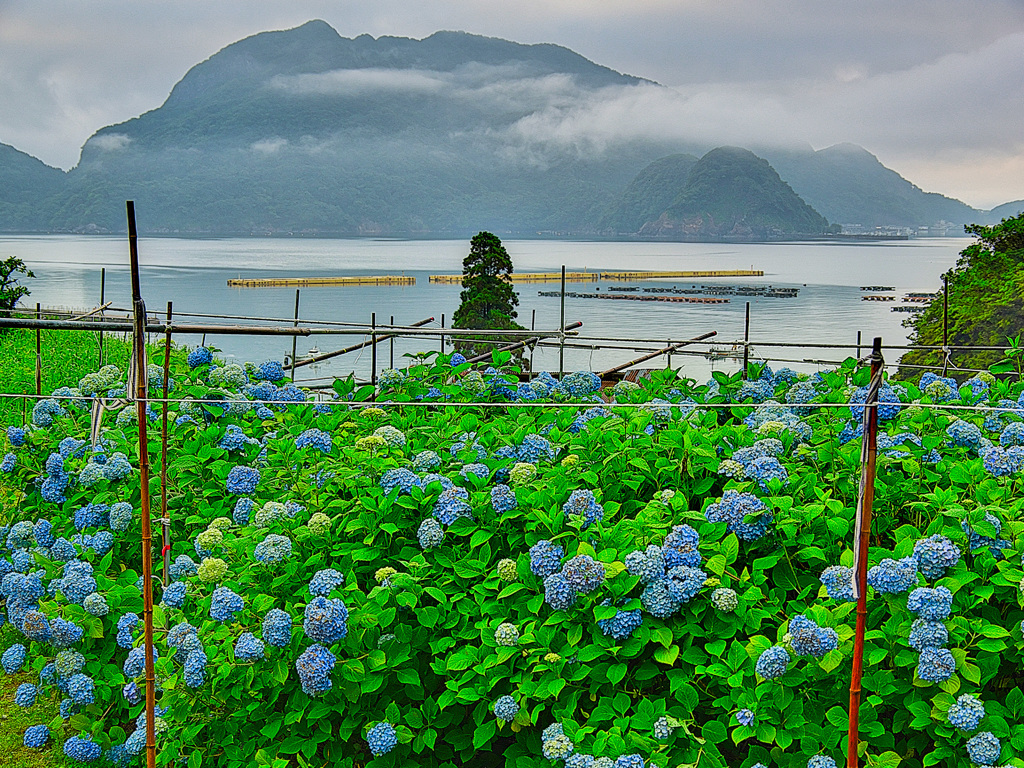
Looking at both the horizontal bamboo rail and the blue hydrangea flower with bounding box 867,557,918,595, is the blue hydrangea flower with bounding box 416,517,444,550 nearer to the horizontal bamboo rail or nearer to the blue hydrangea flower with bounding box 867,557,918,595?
the blue hydrangea flower with bounding box 867,557,918,595

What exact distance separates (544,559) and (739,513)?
18.6 inches

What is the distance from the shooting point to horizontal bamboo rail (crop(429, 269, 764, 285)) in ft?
171

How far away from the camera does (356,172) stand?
169m

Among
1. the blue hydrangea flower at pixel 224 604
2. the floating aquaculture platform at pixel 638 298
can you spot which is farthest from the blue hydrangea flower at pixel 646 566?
the floating aquaculture platform at pixel 638 298

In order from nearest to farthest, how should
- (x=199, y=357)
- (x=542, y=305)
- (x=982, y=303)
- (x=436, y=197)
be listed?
(x=199, y=357)
(x=982, y=303)
(x=542, y=305)
(x=436, y=197)

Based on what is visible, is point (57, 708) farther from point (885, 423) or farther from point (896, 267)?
point (896, 267)

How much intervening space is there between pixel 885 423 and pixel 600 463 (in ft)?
A: 3.15

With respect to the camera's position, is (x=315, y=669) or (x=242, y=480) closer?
(x=315, y=669)

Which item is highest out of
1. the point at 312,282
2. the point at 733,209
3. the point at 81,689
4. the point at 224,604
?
the point at 733,209

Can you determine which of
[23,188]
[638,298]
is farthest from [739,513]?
[23,188]

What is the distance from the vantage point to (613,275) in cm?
5841

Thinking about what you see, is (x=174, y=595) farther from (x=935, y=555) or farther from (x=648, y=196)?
(x=648, y=196)

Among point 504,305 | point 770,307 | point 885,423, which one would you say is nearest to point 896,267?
point 770,307

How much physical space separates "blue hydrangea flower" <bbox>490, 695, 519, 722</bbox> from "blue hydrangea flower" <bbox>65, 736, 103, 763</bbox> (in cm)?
125
